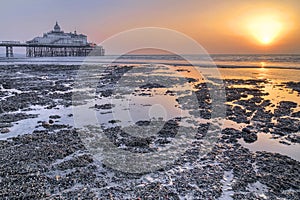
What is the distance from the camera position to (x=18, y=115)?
14.6 m

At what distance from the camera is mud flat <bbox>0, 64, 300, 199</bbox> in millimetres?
7133

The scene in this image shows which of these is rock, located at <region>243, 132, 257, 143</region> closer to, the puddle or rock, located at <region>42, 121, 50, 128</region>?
the puddle

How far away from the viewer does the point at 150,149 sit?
1017 cm

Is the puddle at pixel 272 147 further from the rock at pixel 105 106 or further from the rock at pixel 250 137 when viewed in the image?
the rock at pixel 105 106

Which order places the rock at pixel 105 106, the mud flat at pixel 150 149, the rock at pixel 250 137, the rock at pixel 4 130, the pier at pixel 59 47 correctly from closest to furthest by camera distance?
the mud flat at pixel 150 149
the rock at pixel 250 137
the rock at pixel 4 130
the rock at pixel 105 106
the pier at pixel 59 47

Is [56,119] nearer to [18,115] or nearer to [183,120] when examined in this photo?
[18,115]

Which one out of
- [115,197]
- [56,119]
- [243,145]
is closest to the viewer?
[115,197]

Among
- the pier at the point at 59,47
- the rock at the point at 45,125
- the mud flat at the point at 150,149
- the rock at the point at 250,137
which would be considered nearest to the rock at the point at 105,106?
the mud flat at the point at 150,149

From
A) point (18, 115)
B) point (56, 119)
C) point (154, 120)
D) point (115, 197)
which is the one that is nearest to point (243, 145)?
point (154, 120)

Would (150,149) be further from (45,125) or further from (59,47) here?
(59,47)

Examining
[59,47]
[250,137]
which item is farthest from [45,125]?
[59,47]

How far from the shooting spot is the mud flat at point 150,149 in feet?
23.4

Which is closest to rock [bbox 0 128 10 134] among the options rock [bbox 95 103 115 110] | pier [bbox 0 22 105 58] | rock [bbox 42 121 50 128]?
rock [bbox 42 121 50 128]

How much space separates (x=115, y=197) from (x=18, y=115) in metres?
10.7
